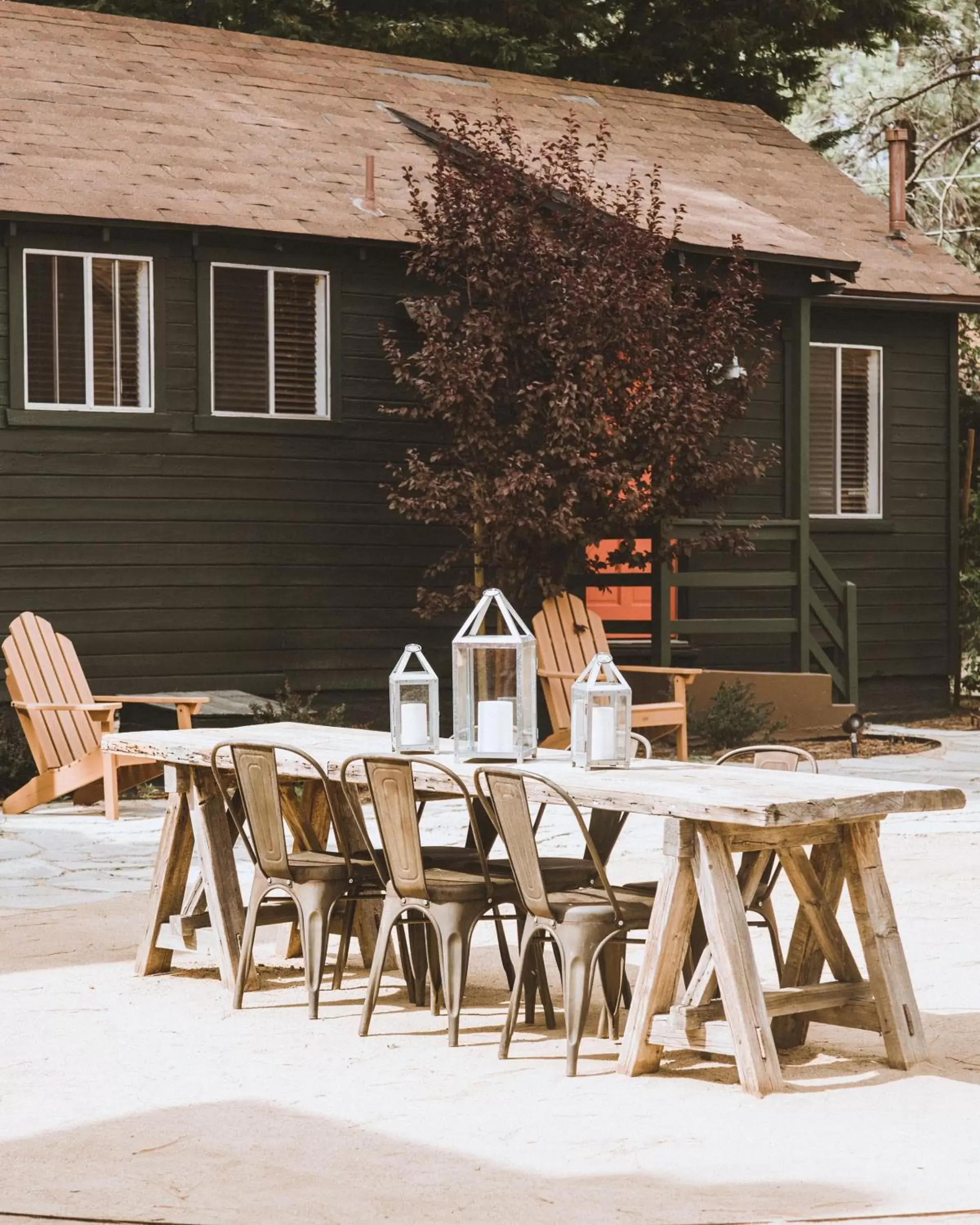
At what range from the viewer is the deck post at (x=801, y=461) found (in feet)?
47.4

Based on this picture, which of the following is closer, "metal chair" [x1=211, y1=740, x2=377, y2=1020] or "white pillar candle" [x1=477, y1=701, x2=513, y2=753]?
"white pillar candle" [x1=477, y1=701, x2=513, y2=753]

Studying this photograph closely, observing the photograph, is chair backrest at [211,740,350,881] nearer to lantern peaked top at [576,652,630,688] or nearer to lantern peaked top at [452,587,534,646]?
lantern peaked top at [452,587,534,646]

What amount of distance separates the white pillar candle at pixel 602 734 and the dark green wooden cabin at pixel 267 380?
7319mm

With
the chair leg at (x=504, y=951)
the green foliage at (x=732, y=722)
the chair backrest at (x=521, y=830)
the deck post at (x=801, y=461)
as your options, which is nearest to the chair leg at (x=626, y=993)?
the chair leg at (x=504, y=951)

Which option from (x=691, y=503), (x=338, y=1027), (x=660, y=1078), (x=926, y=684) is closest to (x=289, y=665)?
(x=691, y=503)

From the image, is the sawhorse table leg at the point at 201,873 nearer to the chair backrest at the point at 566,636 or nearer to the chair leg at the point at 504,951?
the chair leg at the point at 504,951

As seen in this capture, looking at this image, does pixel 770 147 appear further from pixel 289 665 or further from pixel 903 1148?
pixel 903 1148

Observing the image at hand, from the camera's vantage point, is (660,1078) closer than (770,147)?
Yes

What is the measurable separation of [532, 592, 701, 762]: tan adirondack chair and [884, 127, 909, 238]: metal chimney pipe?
573 centimetres

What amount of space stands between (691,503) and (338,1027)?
762 cm

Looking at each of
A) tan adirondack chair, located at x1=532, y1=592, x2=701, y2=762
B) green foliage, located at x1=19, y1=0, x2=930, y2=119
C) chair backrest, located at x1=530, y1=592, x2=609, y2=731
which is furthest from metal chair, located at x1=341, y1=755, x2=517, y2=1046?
green foliage, located at x1=19, y1=0, x2=930, y2=119

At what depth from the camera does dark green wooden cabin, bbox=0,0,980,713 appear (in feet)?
40.0

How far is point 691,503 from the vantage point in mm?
12781

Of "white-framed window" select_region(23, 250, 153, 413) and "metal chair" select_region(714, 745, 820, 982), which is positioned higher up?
"white-framed window" select_region(23, 250, 153, 413)
